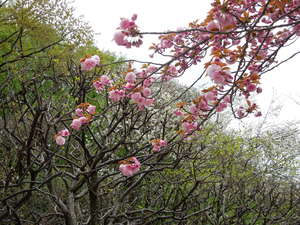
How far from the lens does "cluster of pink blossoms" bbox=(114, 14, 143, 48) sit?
65.2 inches

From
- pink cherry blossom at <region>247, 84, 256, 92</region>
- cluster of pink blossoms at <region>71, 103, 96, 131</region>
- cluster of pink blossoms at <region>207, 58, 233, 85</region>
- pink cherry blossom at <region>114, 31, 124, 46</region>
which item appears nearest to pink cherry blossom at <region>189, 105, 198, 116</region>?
pink cherry blossom at <region>247, 84, 256, 92</region>

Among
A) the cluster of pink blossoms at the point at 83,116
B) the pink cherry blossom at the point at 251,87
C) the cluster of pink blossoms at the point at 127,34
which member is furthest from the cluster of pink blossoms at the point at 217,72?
the cluster of pink blossoms at the point at 83,116

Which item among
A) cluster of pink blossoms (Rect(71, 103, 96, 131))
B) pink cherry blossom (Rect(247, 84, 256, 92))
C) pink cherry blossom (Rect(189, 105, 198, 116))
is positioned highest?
cluster of pink blossoms (Rect(71, 103, 96, 131))

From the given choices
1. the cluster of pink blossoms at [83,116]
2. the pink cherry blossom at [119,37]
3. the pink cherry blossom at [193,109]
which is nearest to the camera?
the pink cherry blossom at [119,37]

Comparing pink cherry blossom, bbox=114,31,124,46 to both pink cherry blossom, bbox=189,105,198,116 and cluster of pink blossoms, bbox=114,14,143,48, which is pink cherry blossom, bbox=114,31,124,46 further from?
pink cherry blossom, bbox=189,105,198,116

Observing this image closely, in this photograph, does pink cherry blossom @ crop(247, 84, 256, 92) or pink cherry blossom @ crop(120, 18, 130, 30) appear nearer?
pink cherry blossom @ crop(120, 18, 130, 30)

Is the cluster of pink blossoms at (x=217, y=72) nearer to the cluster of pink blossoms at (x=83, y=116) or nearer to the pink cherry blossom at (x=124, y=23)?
the pink cherry blossom at (x=124, y=23)

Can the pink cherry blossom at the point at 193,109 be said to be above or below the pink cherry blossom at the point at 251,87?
above

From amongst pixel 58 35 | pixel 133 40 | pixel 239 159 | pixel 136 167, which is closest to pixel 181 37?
pixel 133 40

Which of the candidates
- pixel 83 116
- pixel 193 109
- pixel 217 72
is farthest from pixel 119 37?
pixel 83 116

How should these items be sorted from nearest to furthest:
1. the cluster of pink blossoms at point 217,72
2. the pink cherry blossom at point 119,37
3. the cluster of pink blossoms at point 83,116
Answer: the cluster of pink blossoms at point 217,72, the pink cherry blossom at point 119,37, the cluster of pink blossoms at point 83,116

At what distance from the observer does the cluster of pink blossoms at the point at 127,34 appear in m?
1.66

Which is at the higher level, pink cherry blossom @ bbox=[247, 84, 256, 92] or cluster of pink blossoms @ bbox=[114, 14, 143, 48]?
cluster of pink blossoms @ bbox=[114, 14, 143, 48]

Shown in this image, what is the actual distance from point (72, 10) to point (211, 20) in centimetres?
680
